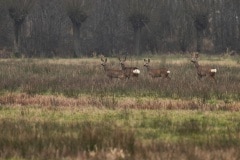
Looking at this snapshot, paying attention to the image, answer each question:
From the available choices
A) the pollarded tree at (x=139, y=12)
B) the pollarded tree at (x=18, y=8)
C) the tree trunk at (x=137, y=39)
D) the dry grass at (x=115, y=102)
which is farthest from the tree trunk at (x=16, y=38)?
the dry grass at (x=115, y=102)

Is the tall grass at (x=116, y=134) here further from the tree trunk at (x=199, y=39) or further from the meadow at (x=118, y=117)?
the tree trunk at (x=199, y=39)

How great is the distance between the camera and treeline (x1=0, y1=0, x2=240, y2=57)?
4462 centimetres

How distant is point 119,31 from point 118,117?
34.6m

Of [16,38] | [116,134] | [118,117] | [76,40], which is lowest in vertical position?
[118,117]

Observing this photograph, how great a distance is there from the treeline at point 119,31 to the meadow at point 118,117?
860 inches

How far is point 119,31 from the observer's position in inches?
1857

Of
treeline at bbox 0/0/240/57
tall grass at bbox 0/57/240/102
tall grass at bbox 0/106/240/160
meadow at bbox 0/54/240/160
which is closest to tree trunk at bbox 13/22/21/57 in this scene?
treeline at bbox 0/0/240/57

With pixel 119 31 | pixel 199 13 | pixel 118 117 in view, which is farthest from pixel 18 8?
pixel 118 117

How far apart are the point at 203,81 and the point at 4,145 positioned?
13253 millimetres

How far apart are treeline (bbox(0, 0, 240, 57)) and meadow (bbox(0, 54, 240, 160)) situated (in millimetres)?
21843

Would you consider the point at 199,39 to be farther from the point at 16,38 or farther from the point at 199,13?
the point at 16,38

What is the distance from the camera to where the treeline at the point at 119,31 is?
44.6 meters

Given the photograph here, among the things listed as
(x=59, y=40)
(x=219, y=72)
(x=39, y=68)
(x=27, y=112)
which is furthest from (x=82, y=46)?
(x=27, y=112)

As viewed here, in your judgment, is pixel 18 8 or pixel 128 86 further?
pixel 18 8
